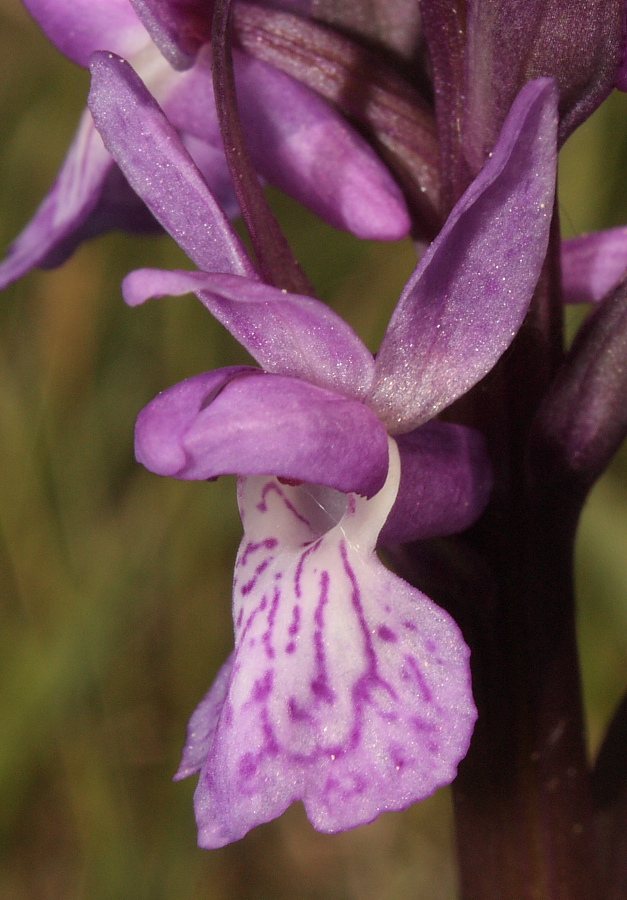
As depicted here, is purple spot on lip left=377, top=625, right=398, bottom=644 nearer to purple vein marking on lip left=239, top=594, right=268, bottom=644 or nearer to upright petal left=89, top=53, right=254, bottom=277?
purple vein marking on lip left=239, top=594, right=268, bottom=644

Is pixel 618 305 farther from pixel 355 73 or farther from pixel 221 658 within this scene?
pixel 221 658

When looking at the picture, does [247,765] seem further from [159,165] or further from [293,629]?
[159,165]

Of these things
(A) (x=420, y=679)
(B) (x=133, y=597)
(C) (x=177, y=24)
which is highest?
(C) (x=177, y=24)

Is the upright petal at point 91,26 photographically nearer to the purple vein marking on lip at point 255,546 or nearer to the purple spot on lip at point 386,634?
the purple vein marking on lip at point 255,546

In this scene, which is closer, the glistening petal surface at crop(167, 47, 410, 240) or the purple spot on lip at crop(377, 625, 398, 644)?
the purple spot on lip at crop(377, 625, 398, 644)

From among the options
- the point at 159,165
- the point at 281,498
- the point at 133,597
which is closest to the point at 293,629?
the point at 281,498

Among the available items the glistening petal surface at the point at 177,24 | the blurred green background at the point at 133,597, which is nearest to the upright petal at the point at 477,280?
the glistening petal surface at the point at 177,24

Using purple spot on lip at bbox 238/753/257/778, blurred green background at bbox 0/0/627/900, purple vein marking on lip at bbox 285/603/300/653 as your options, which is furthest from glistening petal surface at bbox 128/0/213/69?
blurred green background at bbox 0/0/627/900
